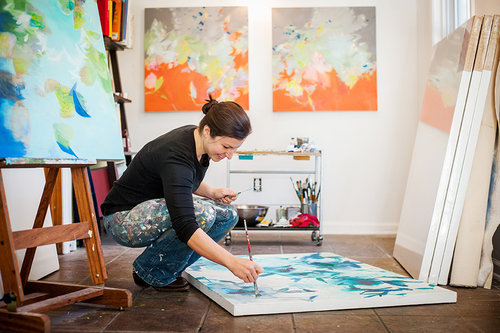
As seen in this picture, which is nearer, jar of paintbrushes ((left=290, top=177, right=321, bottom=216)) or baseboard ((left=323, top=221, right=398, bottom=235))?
jar of paintbrushes ((left=290, top=177, right=321, bottom=216))

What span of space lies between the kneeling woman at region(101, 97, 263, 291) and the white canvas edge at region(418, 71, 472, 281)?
0.91 m

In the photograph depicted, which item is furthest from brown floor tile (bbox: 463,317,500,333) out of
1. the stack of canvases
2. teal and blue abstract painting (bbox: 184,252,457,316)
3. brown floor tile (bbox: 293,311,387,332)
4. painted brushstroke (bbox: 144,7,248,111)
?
painted brushstroke (bbox: 144,7,248,111)

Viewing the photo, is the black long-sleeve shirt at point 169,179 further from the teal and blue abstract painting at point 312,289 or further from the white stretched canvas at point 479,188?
the white stretched canvas at point 479,188

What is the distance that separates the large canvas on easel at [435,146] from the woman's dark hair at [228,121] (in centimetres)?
104

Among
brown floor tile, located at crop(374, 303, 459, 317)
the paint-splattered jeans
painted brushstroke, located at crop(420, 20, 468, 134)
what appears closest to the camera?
brown floor tile, located at crop(374, 303, 459, 317)

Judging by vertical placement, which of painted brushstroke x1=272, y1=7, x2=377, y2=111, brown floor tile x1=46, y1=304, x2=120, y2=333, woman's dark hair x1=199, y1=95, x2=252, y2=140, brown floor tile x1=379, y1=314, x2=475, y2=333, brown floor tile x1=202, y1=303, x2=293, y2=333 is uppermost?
painted brushstroke x1=272, y1=7, x2=377, y2=111

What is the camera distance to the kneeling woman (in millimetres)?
1539

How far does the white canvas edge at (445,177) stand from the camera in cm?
208

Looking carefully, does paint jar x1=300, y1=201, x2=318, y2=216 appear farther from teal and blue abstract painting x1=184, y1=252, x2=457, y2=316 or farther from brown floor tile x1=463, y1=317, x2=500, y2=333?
Answer: brown floor tile x1=463, y1=317, x2=500, y2=333

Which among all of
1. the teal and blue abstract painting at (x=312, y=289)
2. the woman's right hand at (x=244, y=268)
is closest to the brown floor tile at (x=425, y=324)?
the teal and blue abstract painting at (x=312, y=289)

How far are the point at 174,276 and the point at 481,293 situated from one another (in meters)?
1.30

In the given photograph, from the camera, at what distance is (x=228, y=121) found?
164cm

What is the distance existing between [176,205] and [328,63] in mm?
2569

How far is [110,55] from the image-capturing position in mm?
3707
